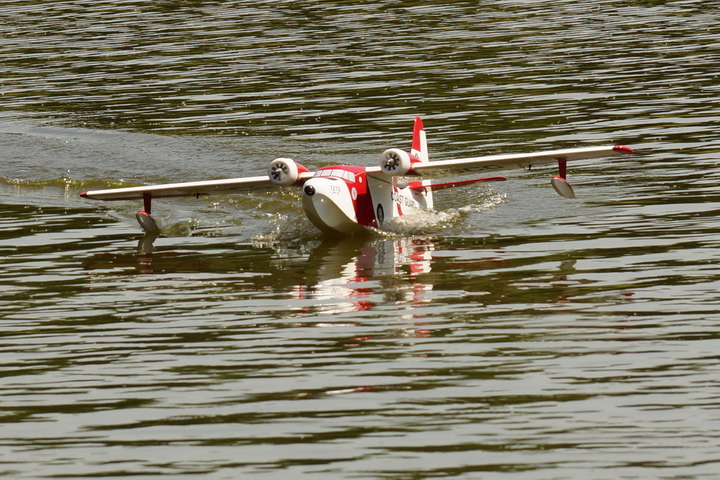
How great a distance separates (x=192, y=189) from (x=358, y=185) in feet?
14.0

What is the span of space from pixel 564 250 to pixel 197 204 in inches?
487

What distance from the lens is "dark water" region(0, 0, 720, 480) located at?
11984 mm

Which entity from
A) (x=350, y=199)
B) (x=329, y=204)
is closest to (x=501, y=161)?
(x=350, y=199)

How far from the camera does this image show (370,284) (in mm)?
19969

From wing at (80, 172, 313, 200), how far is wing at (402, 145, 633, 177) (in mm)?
3451

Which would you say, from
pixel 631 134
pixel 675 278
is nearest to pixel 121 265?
pixel 675 278

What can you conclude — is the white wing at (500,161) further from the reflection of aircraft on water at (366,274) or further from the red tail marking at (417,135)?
the red tail marking at (417,135)

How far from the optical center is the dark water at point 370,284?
11984 mm

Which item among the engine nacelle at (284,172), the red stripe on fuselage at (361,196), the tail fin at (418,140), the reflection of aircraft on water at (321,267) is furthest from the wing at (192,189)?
the tail fin at (418,140)

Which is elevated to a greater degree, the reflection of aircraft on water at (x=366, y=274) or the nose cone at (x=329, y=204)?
the nose cone at (x=329, y=204)

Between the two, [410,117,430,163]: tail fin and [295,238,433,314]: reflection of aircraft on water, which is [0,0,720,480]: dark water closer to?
[295,238,433,314]: reflection of aircraft on water

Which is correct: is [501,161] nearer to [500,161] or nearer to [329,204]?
[500,161]

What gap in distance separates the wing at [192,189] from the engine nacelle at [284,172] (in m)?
0.46

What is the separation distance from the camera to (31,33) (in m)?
67.3
